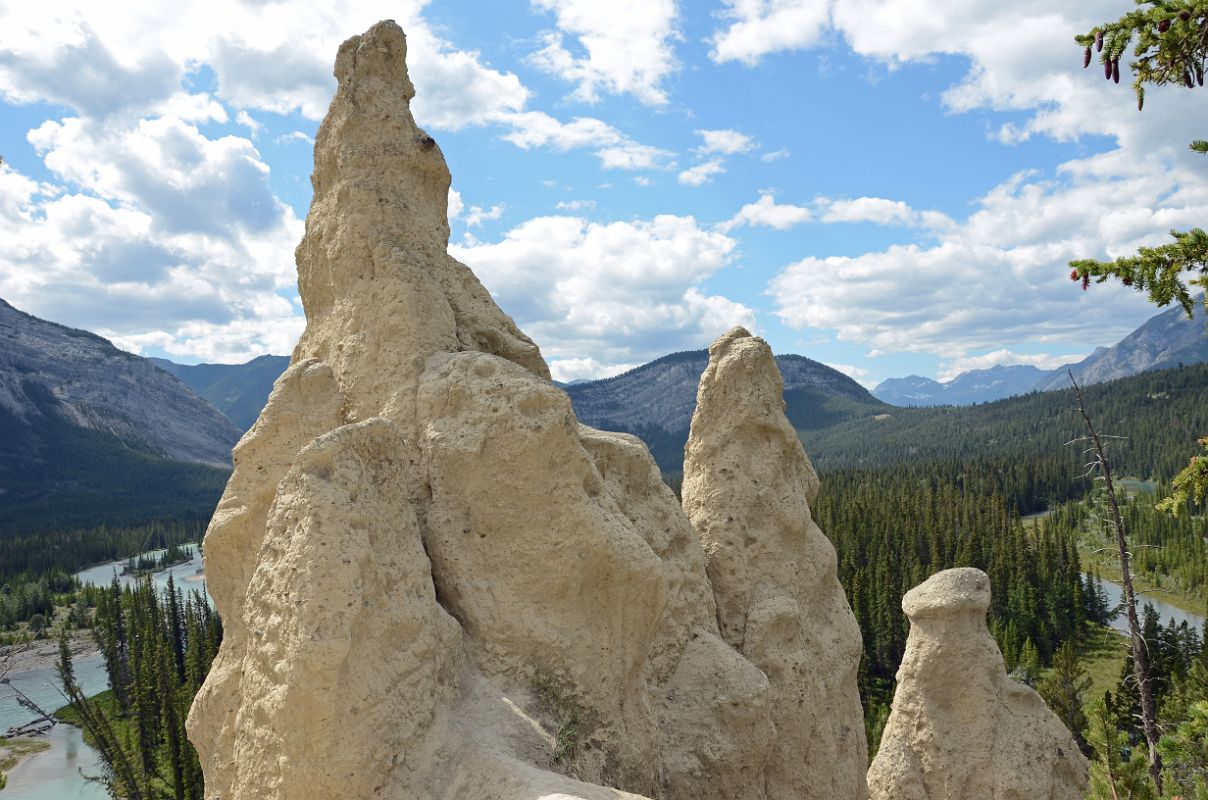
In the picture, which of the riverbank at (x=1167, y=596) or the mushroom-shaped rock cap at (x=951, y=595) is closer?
the mushroom-shaped rock cap at (x=951, y=595)

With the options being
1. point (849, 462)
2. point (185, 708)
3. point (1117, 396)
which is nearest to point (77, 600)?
point (185, 708)

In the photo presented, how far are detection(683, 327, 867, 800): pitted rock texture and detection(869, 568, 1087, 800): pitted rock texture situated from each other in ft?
7.53

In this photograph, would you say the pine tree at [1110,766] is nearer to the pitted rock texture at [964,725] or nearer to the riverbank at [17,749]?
the pitted rock texture at [964,725]

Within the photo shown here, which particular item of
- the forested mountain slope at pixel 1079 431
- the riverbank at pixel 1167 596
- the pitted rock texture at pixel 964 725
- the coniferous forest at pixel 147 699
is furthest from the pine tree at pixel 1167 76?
the forested mountain slope at pixel 1079 431

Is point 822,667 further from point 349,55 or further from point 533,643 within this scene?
point 349,55

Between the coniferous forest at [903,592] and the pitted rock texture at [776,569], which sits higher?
the pitted rock texture at [776,569]

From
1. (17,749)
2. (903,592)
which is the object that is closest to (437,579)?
(17,749)

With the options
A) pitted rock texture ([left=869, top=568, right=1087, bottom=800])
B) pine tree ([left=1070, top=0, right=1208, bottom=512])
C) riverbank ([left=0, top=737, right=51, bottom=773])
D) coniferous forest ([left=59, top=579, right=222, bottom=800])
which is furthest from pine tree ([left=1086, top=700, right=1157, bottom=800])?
riverbank ([left=0, top=737, right=51, bottom=773])

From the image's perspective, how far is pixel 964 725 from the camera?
578 inches

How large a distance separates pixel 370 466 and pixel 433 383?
1668 millimetres

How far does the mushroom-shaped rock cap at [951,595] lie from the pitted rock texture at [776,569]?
90.4 inches

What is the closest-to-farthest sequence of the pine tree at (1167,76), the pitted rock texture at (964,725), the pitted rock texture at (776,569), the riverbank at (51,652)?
the pine tree at (1167,76) → the pitted rock texture at (776,569) → the pitted rock texture at (964,725) → the riverbank at (51,652)

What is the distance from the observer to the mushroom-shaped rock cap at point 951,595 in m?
14.9

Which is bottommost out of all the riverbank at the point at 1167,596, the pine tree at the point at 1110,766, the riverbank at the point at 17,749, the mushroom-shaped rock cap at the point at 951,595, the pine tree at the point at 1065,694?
the riverbank at the point at 1167,596
